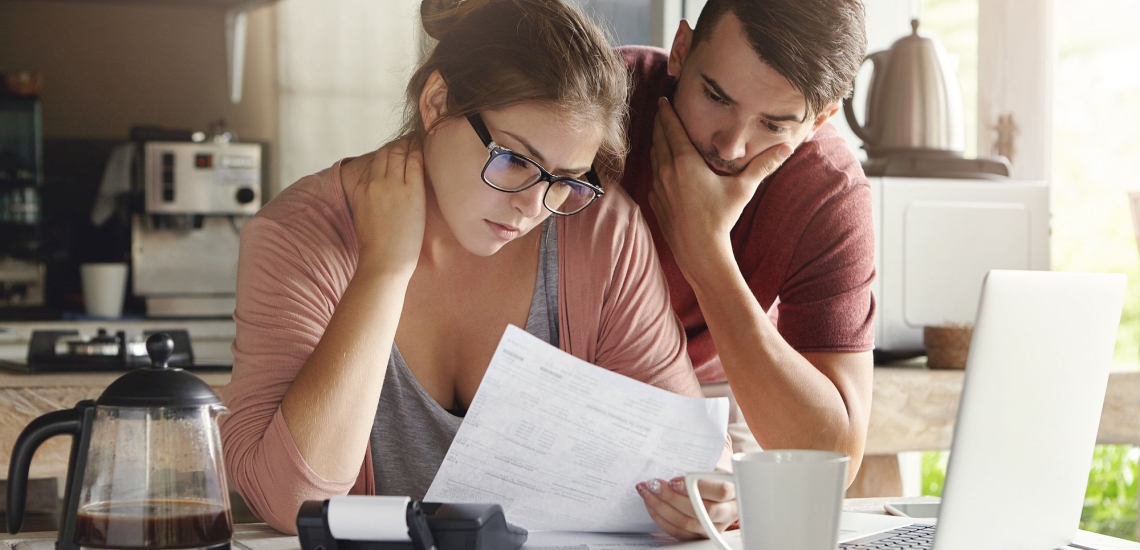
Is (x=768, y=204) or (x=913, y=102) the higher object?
(x=913, y=102)

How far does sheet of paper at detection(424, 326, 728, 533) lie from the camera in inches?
41.3

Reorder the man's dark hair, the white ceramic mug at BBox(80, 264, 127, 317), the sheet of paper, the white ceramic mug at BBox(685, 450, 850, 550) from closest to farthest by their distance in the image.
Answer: the white ceramic mug at BBox(685, 450, 850, 550)
the sheet of paper
the man's dark hair
the white ceramic mug at BBox(80, 264, 127, 317)

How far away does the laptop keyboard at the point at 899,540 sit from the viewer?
96 cm

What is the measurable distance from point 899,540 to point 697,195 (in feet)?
1.88

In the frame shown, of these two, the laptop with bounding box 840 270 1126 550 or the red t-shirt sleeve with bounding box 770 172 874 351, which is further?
the red t-shirt sleeve with bounding box 770 172 874 351

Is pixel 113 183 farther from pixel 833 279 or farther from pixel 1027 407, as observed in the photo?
pixel 1027 407

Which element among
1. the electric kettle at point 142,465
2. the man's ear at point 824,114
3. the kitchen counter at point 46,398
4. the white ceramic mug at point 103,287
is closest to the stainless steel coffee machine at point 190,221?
the white ceramic mug at point 103,287

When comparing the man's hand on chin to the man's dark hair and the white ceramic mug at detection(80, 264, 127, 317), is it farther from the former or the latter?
the white ceramic mug at detection(80, 264, 127, 317)

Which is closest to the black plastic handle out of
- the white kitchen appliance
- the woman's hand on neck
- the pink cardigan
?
the pink cardigan

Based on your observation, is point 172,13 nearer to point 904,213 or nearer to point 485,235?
point 904,213

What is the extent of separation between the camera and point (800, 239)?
1475mm

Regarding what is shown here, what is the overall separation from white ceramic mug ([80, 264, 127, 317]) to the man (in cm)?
257

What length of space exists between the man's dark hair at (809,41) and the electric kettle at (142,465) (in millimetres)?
779

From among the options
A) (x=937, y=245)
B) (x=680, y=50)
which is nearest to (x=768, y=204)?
(x=680, y=50)
